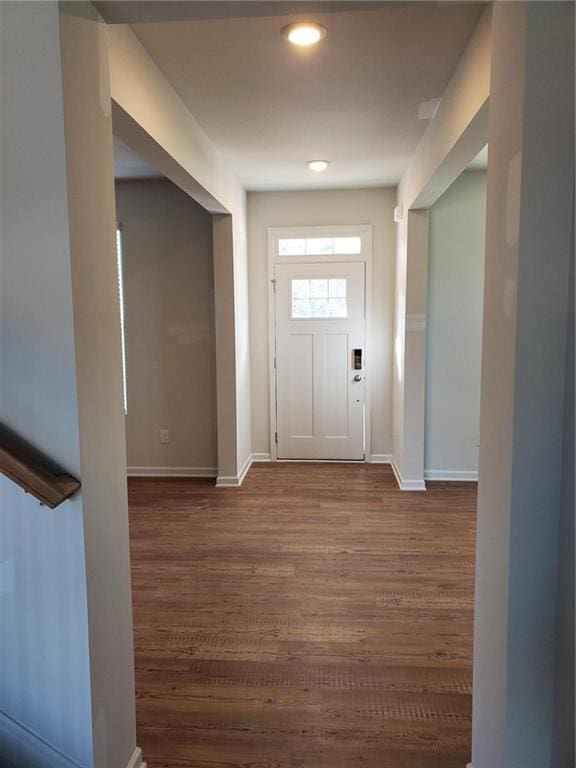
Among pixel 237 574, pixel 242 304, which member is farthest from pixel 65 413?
pixel 242 304

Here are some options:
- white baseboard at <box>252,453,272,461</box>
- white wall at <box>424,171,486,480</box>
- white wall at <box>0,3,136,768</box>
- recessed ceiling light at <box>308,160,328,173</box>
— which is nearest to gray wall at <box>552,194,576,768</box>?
white wall at <box>0,3,136,768</box>

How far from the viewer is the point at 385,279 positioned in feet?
17.1

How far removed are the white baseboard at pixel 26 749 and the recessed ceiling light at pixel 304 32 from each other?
2710 millimetres

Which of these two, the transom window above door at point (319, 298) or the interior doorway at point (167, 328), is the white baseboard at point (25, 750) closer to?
the interior doorway at point (167, 328)

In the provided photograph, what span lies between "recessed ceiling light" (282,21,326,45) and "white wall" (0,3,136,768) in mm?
1047

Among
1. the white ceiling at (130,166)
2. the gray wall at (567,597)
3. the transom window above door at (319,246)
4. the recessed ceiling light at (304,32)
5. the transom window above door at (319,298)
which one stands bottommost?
A: the gray wall at (567,597)

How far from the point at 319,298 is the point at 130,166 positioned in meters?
2.13

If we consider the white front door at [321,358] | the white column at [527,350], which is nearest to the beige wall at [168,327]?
the white front door at [321,358]

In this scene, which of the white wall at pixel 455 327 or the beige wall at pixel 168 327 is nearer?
the white wall at pixel 455 327

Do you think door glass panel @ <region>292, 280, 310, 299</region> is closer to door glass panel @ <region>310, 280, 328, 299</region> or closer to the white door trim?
door glass panel @ <region>310, 280, 328, 299</region>

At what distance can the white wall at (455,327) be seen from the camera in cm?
462

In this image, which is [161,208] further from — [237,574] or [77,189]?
[77,189]

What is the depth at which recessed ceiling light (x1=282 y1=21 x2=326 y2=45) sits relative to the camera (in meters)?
2.18

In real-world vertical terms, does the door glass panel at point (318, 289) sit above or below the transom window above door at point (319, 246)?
below
